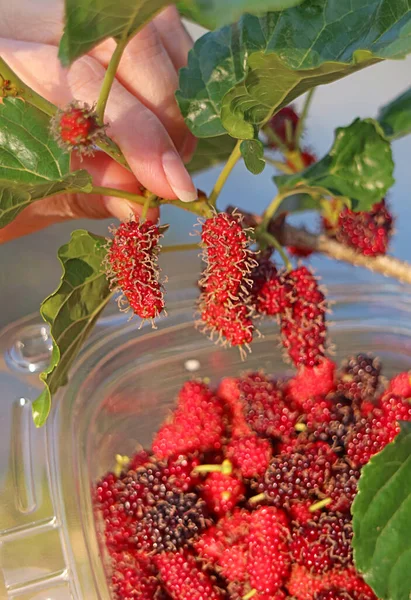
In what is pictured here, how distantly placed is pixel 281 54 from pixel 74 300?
1.02 feet

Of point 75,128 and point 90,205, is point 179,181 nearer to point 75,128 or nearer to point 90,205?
point 75,128

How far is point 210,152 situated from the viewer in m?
0.89

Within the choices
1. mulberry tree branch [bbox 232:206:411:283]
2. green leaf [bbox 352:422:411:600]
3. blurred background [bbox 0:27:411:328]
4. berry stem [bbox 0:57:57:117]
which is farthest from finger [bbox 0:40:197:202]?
blurred background [bbox 0:27:411:328]

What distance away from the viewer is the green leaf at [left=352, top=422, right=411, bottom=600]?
62 cm

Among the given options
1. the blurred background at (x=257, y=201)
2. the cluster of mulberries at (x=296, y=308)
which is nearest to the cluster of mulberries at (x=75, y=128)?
the cluster of mulberries at (x=296, y=308)

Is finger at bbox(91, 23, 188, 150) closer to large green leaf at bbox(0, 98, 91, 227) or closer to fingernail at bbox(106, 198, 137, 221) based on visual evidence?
fingernail at bbox(106, 198, 137, 221)

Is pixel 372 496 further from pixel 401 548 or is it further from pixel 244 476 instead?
pixel 244 476

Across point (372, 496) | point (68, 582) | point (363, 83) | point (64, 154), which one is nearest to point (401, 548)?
point (372, 496)

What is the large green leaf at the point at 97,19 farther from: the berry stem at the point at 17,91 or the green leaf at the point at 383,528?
the green leaf at the point at 383,528

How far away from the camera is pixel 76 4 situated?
43 cm

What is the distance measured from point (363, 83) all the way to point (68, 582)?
56.5 inches

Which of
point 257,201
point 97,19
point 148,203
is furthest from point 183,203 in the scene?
point 257,201

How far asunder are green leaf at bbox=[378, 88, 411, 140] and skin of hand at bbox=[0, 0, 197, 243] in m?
0.25

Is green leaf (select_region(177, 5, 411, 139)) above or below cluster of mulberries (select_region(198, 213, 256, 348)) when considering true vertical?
above
